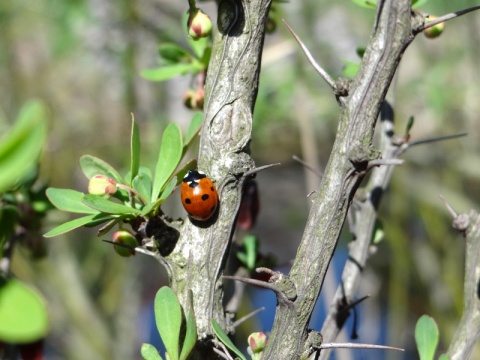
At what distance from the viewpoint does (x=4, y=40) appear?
2.80 m

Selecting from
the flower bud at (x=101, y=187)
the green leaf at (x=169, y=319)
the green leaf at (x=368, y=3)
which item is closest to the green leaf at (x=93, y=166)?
the flower bud at (x=101, y=187)

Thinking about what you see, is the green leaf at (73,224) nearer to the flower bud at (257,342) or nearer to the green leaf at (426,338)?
the flower bud at (257,342)

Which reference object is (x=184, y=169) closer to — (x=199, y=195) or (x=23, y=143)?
(x=199, y=195)

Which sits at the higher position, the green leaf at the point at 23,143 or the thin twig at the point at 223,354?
the green leaf at the point at 23,143

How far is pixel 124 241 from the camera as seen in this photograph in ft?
2.18

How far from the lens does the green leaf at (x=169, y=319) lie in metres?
0.54

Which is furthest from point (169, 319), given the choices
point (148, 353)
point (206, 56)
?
point (206, 56)

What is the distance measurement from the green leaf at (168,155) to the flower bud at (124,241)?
0.22 ft

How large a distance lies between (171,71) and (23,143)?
0.55m

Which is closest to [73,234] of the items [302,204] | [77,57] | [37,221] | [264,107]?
[77,57]

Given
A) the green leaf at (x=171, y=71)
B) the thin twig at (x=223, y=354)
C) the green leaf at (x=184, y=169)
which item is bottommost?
the thin twig at (x=223, y=354)

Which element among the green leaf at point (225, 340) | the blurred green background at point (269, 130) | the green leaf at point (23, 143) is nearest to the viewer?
the green leaf at point (23, 143)

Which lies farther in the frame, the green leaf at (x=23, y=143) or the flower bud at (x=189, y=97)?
the flower bud at (x=189, y=97)

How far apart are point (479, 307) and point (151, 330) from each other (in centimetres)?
242
